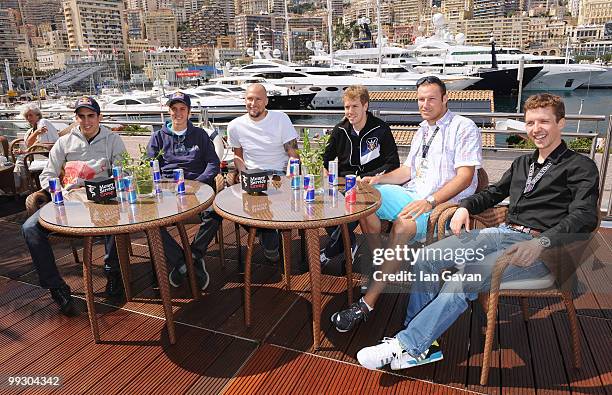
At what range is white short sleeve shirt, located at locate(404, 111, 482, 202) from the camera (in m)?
2.51

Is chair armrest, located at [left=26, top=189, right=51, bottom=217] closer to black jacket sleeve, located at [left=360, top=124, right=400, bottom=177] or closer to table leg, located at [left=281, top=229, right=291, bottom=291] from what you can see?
table leg, located at [left=281, top=229, right=291, bottom=291]

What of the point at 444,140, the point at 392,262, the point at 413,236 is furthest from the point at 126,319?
the point at 444,140

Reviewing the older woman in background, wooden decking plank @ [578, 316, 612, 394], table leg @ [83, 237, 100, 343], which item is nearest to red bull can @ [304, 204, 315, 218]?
table leg @ [83, 237, 100, 343]

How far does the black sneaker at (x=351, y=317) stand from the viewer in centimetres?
229

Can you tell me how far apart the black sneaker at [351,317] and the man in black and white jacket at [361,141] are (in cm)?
83

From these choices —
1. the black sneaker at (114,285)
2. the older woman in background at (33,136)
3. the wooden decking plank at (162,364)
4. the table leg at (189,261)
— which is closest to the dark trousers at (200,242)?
the table leg at (189,261)

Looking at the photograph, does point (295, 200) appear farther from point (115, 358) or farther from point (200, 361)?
point (115, 358)

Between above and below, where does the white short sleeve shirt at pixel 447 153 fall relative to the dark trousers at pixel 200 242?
above

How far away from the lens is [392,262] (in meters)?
2.27

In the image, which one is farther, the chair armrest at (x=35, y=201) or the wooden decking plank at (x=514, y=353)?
the chair armrest at (x=35, y=201)

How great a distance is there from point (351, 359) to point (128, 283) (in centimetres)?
158

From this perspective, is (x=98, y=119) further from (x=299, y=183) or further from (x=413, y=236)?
(x=413, y=236)

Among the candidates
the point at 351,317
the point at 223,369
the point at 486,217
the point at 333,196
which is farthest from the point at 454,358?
the point at 223,369

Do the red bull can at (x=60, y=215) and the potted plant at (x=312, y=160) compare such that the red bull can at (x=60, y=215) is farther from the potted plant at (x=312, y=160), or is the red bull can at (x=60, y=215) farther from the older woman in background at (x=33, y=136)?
the older woman in background at (x=33, y=136)
